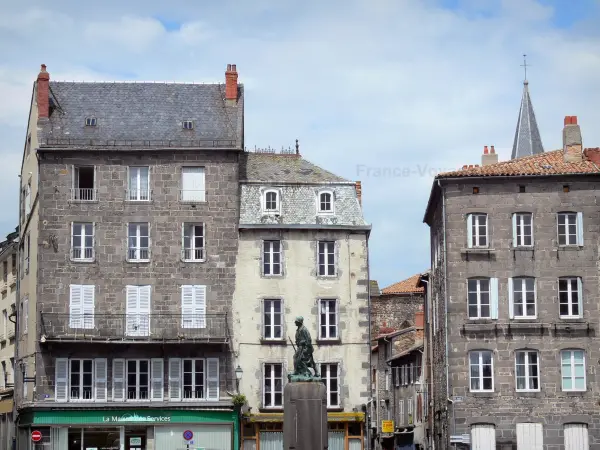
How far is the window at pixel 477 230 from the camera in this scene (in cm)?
5450

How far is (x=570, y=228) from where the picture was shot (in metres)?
54.4

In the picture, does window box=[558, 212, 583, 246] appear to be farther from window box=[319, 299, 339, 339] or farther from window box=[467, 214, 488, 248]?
window box=[319, 299, 339, 339]

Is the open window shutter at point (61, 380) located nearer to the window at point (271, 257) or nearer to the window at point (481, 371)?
the window at point (271, 257)

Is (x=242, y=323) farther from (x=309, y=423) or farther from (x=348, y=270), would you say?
(x=309, y=423)

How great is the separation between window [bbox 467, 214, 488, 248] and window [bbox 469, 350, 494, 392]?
4581 millimetres

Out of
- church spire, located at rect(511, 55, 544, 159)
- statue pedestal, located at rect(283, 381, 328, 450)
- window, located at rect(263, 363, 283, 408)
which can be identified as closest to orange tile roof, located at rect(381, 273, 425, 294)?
church spire, located at rect(511, 55, 544, 159)

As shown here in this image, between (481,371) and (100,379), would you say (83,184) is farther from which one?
(481,371)

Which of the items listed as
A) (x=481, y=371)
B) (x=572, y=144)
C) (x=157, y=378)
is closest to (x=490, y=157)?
(x=572, y=144)

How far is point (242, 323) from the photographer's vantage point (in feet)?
185

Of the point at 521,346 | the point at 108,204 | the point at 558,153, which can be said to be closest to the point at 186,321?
the point at 108,204

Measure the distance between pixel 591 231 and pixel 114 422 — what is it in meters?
21.7

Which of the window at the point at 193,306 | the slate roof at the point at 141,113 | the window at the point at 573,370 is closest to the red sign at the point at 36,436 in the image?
the window at the point at 193,306

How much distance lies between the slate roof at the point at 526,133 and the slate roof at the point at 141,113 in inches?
1360

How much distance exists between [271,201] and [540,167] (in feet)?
39.4
